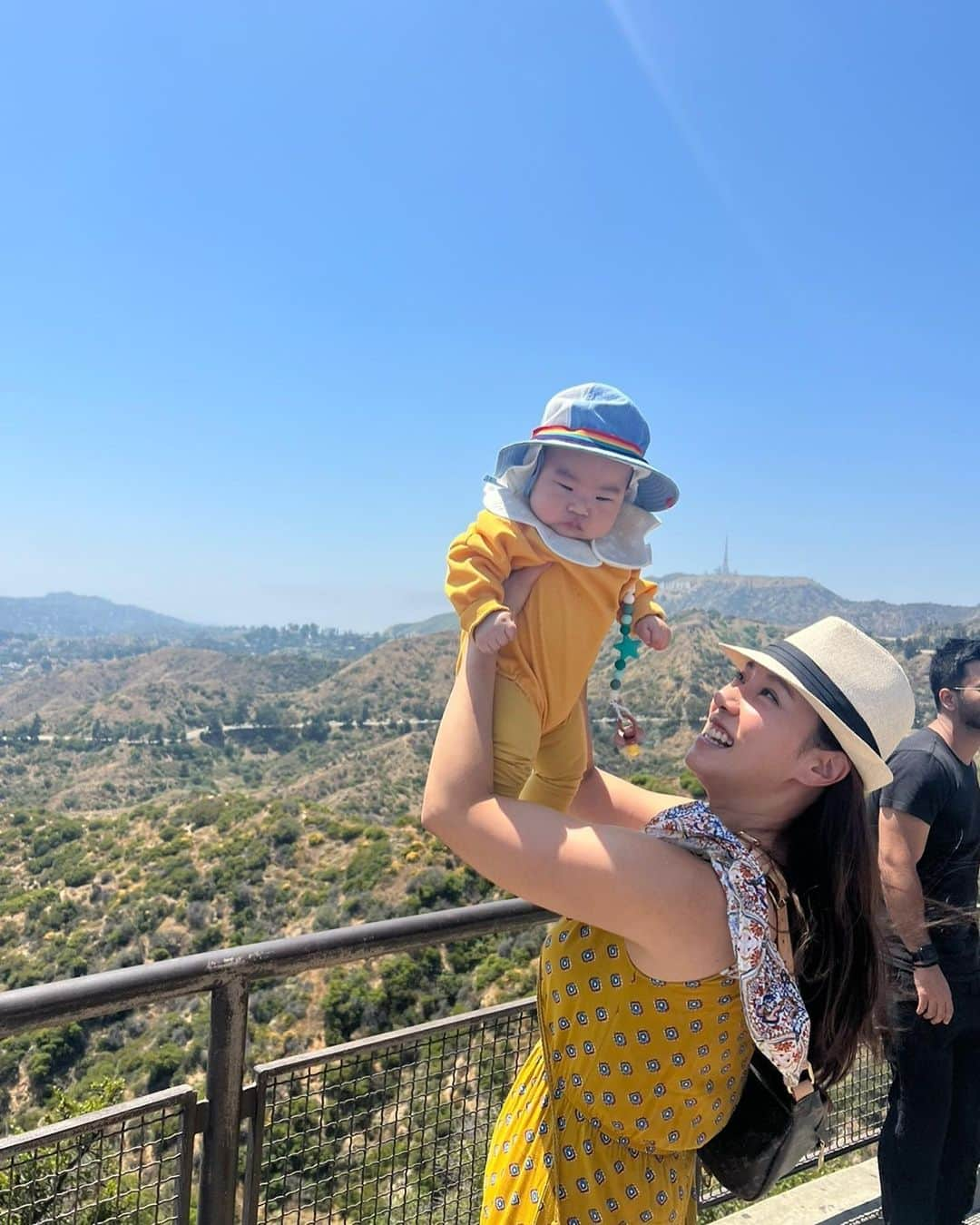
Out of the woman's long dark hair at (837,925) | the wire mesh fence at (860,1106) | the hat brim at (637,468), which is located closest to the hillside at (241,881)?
the hat brim at (637,468)

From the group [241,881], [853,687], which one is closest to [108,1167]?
[853,687]

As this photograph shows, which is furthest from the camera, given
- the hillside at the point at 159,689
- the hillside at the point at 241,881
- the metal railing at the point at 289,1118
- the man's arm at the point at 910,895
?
the hillside at the point at 159,689

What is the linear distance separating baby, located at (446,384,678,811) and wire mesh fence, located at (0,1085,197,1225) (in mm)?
994

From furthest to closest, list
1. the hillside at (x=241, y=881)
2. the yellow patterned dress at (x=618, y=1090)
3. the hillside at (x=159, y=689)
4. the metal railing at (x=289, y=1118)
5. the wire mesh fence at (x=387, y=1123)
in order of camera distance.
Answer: the hillside at (x=159, y=689) → the hillside at (x=241, y=881) → the wire mesh fence at (x=387, y=1123) → the metal railing at (x=289, y=1118) → the yellow patterned dress at (x=618, y=1090)

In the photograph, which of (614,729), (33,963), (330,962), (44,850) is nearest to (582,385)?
(614,729)

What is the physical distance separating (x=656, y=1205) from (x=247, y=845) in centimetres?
3672

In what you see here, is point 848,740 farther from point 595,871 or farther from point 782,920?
point 595,871

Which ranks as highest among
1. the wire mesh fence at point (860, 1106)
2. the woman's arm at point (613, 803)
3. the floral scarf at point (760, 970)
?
the woman's arm at point (613, 803)

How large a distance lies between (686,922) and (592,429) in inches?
40.8

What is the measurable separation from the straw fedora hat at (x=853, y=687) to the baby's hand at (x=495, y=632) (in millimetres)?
461

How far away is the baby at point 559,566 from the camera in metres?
1.59

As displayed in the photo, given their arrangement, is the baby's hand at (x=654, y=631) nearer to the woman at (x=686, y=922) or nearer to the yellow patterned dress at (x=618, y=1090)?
the woman at (x=686, y=922)

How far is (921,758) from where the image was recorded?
2746mm

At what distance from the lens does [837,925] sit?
1.43 meters
